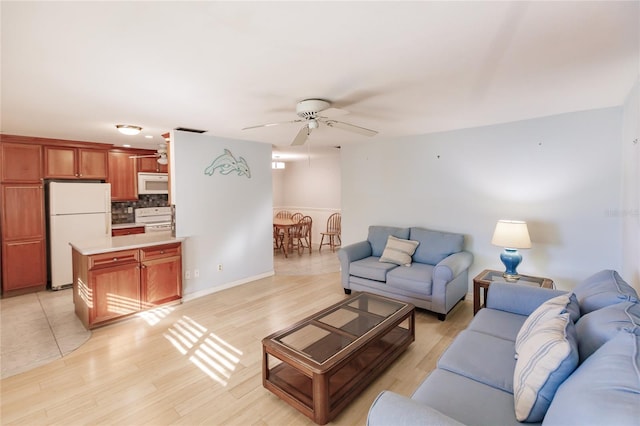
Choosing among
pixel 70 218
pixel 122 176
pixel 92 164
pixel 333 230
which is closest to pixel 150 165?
pixel 122 176

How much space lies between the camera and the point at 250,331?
10.5 feet

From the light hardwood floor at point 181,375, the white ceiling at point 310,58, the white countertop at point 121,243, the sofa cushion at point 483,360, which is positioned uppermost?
the white ceiling at point 310,58

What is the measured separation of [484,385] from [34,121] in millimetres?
4904

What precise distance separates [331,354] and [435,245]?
247cm

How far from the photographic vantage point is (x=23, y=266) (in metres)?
4.38

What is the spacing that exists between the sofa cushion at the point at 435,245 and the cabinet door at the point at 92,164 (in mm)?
5166

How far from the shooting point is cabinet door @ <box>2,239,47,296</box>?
168 inches

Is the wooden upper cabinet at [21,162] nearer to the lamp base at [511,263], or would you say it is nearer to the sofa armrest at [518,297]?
the sofa armrest at [518,297]

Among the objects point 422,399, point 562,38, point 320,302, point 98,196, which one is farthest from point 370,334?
point 98,196

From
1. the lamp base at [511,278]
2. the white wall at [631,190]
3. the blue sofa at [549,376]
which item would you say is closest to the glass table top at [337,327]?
the blue sofa at [549,376]

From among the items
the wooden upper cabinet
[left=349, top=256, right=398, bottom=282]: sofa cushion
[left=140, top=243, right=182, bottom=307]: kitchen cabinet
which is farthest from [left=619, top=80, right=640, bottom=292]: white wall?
the wooden upper cabinet

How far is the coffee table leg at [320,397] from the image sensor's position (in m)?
1.87

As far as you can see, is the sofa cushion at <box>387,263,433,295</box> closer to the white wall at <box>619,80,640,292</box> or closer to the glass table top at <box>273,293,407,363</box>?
the glass table top at <box>273,293,407,363</box>

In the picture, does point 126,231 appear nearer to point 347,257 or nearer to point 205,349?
point 205,349
